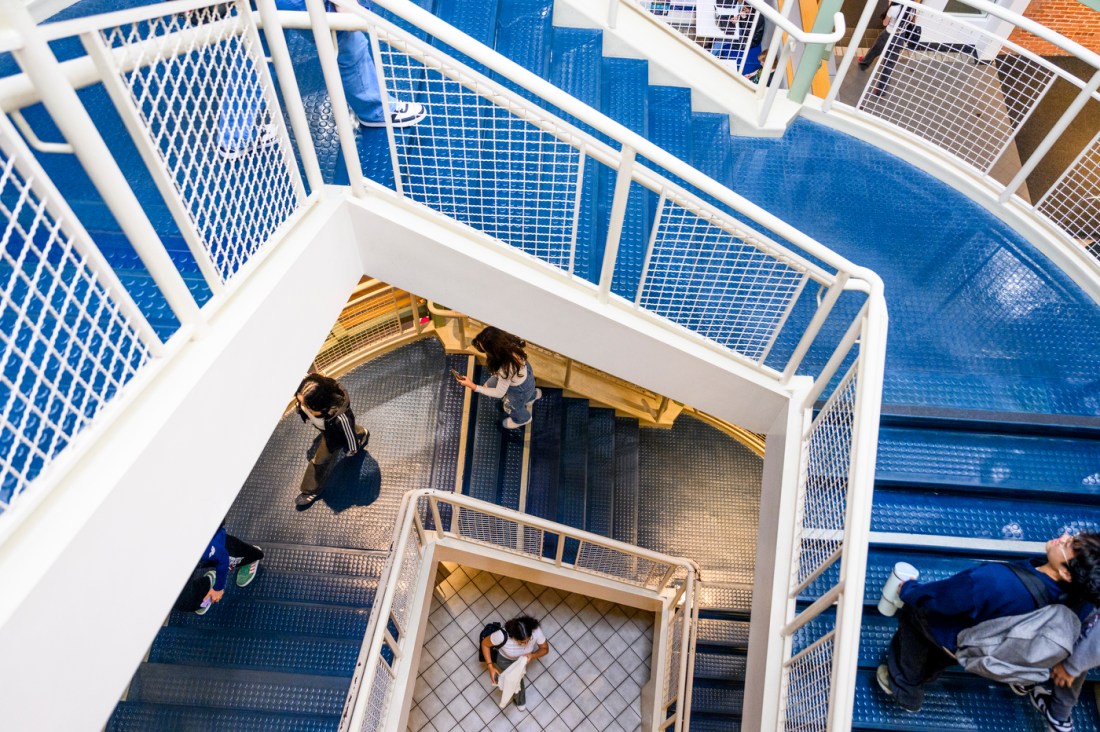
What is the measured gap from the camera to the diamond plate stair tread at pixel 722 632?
6.10 m

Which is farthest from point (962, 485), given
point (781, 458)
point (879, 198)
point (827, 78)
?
point (827, 78)

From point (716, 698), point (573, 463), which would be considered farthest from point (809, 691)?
point (573, 463)

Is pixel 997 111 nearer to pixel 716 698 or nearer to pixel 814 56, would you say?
pixel 814 56

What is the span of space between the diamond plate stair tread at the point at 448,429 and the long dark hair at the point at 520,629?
4.14 ft

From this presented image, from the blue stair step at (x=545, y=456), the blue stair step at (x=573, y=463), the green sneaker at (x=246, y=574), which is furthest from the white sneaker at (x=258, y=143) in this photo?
the blue stair step at (x=573, y=463)

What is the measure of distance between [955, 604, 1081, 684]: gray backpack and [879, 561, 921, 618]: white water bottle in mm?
388

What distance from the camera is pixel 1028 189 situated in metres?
6.36

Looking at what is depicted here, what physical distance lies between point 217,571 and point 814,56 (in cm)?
495

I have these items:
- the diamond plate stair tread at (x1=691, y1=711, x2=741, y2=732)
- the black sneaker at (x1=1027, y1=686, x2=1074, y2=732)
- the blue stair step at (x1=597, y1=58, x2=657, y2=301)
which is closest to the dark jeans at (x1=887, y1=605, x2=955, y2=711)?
the black sneaker at (x1=1027, y1=686, x2=1074, y2=732)

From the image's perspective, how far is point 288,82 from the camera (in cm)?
252

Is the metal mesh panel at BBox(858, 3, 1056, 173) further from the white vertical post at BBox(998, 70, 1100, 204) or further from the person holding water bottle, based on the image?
the person holding water bottle

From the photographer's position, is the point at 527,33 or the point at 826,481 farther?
the point at 527,33

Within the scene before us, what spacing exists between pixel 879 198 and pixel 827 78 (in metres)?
3.28

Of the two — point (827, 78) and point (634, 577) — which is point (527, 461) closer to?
point (634, 577)
